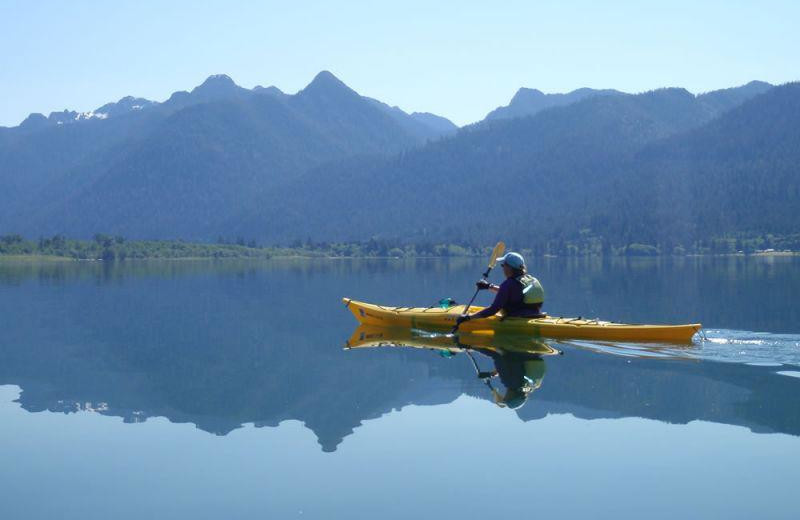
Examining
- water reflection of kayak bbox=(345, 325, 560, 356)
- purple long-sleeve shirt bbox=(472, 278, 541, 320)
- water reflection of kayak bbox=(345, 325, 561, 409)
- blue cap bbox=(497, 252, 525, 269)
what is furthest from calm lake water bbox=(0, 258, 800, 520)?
blue cap bbox=(497, 252, 525, 269)

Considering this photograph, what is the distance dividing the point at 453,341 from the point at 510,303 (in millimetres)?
2082

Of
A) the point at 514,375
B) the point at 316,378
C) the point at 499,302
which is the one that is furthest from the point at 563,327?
the point at 316,378

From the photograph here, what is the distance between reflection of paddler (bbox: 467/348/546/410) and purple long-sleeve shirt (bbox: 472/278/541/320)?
4.51 feet

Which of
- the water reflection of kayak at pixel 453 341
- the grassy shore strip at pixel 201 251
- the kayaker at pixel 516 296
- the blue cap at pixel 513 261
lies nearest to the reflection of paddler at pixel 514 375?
the water reflection of kayak at pixel 453 341

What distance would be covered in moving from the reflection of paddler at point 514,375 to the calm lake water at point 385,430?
267mm

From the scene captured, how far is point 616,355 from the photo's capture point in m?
20.8

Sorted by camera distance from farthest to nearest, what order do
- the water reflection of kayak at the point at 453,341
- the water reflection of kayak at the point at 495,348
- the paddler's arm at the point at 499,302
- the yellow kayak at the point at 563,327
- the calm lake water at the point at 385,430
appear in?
the paddler's arm at the point at 499,302 → the water reflection of kayak at the point at 453,341 → the yellow kayak at the point at 563,327 → the water reflection of kayak at the point at 495,348 → the calm lake water at the point at 385,430

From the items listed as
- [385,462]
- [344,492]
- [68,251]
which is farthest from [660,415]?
[68,251]

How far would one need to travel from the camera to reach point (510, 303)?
23.3 meters

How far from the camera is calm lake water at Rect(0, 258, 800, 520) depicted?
411 inches

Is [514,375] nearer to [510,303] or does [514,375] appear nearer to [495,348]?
[495,348]

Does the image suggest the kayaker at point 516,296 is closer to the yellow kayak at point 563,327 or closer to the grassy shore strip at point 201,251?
the yellow kayak at point 563,327

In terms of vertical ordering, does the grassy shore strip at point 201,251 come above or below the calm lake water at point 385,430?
above

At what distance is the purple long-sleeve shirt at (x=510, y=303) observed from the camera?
75.7 feet
